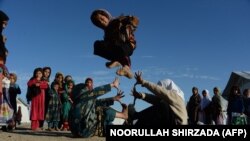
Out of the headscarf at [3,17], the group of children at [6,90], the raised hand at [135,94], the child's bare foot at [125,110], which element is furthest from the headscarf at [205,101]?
the headscarf at [3,17]

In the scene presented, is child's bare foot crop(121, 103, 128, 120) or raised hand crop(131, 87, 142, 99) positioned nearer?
raised hand crop(131, 87, 142, 99)

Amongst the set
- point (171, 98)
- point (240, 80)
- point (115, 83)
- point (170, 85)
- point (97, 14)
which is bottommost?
point (171, 98)

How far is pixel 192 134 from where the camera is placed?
17.7 ft

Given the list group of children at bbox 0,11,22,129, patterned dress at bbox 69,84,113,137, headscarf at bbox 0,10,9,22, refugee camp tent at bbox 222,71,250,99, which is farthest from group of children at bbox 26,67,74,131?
refugee camp tent at bbox 222,71,250,99

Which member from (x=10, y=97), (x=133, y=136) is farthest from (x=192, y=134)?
(x=10, y=97)

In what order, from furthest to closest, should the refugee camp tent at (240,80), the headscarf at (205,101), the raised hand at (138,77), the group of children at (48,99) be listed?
Result: the refugee camp tent at (240,80), the headscarf at (205,101), the group of children at (48,99), the raised hand at (138,77)

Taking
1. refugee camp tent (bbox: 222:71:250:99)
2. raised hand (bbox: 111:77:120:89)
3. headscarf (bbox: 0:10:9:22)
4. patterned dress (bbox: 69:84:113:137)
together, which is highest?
refugee camp tent (bbox: 222:71:250:99)

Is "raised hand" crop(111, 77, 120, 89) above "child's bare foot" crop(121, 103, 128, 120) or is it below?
above

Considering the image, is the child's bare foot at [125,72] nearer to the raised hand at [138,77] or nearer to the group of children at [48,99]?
the raised hand at [138,77]

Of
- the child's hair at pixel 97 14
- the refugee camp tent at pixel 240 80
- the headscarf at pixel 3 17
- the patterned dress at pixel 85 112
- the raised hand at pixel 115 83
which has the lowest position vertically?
the patterned dress at pixel 85 112

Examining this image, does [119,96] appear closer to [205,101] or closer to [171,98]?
[171,98]

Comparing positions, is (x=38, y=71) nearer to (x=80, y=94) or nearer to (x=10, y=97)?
(x=10, y=97)

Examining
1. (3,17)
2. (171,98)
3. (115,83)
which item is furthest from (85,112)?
(3,17)

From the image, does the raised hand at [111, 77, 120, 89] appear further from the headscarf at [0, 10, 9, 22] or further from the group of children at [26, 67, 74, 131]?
the group of children at [26, 67, 74, 131]
